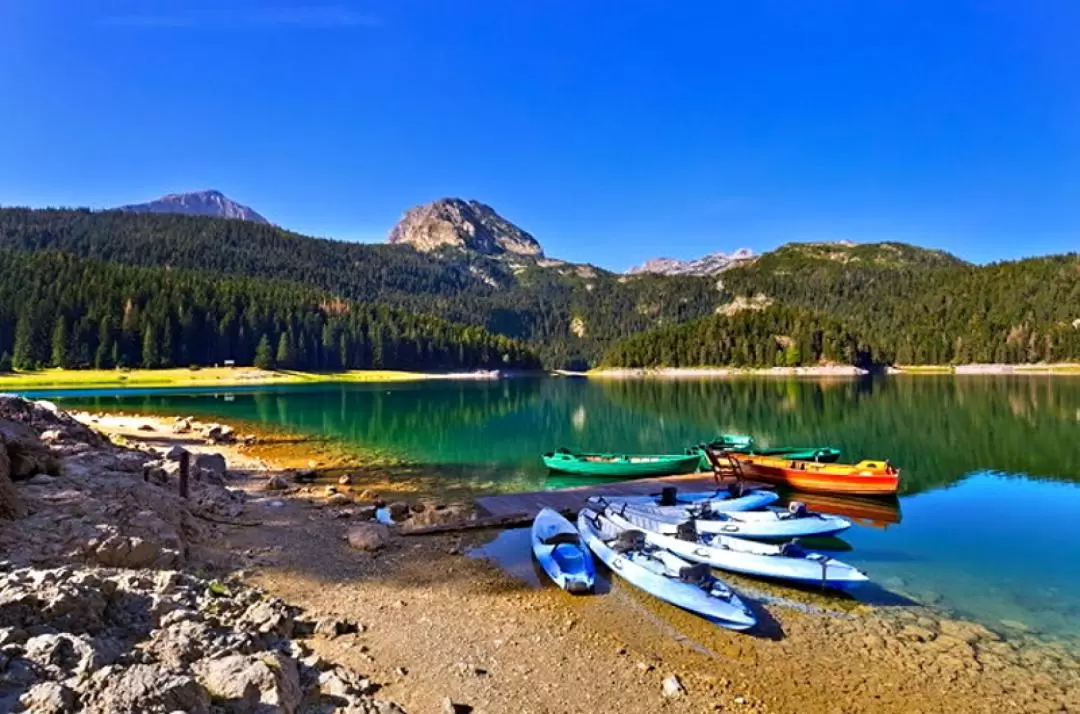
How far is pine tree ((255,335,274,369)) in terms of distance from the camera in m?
157

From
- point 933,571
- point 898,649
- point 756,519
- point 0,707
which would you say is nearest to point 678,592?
point 898,649

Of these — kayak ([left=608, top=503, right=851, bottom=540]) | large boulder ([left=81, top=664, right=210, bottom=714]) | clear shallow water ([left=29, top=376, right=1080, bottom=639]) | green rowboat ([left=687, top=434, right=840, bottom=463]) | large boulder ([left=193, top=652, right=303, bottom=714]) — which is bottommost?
clear shallow water ([left=29, top=376, right=1080, bottom=639])

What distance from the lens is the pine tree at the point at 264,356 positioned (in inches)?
6171

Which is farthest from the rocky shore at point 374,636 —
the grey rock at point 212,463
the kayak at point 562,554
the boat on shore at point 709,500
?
the grey rock at point 212,463

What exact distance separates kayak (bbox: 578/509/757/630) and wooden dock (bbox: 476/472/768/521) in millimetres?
5638

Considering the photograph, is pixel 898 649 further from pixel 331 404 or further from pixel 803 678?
pixel 331 404

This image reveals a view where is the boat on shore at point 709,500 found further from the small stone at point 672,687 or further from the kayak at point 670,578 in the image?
the small stone at point 672,687

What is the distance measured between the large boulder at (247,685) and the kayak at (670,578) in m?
9.23

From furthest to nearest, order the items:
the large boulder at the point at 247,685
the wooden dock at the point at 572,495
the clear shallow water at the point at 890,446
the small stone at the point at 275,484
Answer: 1. the small stone at the point at 275,484
2. the wooden dock at the point at 572,495
3. the clear shallow water at the point at 890,446
4. the large boulder at the point at 247,685

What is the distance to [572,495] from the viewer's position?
28141 mm

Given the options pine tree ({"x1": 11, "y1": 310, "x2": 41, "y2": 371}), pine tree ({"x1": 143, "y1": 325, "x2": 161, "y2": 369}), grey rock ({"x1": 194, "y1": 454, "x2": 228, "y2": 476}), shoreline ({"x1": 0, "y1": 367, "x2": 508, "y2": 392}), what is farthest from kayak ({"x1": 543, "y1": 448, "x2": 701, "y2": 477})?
pine tree ({"x1": 11, "y1": 310, "x2": 41, "y2": 371})

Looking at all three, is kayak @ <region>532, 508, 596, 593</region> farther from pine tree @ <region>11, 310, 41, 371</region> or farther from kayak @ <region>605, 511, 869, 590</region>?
pine tree @ <region>11, 310, 41, 371</region>

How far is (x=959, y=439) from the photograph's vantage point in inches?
1907

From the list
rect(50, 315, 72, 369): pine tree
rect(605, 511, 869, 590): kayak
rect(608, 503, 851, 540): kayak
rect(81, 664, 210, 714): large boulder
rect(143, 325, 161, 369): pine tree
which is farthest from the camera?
rect(143, 325, 161, 369): pine tree
